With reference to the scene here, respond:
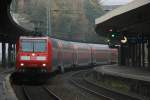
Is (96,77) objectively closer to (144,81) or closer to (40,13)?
(144,81)

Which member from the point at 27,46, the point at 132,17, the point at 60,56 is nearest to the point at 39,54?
the point at 27,46

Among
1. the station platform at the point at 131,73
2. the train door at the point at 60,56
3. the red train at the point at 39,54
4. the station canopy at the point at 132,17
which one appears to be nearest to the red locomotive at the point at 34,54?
the red train at the point at 39,54

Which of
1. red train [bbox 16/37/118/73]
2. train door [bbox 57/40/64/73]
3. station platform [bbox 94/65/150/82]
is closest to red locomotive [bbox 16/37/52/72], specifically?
Answer: red train [bbox 16/37/118/73]

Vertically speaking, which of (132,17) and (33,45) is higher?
(132,17)

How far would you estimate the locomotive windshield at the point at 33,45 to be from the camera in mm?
31578

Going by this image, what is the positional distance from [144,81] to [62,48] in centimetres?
1730

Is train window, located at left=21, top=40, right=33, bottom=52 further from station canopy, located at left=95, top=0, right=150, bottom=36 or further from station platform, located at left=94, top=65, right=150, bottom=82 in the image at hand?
station canopy, located at left=95, top=0, right=150, bottom=36

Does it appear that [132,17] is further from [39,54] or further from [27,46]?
[27,46]

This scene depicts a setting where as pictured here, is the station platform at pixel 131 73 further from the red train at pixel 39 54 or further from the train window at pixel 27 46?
the train window at pixel 27 46

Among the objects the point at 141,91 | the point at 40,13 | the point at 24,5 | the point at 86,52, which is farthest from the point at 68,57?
the point at 24,5

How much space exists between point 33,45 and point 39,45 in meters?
0.35

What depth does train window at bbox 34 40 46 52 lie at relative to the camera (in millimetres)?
31594

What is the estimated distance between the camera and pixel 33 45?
31672 mm

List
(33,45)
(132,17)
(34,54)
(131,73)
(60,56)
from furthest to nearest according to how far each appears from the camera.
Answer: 1. (60,56)
2. (132,17)
3. (131,73)
4. (33,45)
5. (34,54)
